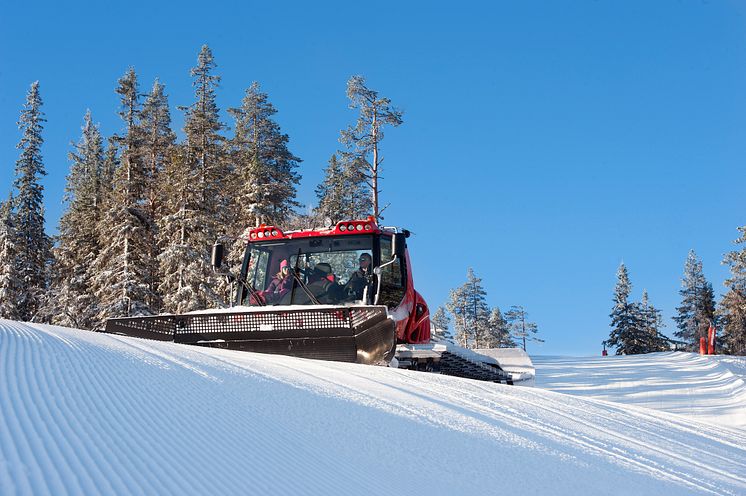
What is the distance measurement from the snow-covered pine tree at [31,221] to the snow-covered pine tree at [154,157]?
5.58m

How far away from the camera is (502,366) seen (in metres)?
12.6

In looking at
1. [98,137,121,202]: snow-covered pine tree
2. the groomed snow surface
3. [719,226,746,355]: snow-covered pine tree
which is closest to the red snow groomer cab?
the groomed snow surface

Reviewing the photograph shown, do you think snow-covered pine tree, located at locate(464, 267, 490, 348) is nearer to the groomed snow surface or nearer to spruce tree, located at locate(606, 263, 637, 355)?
spruce tree, located at locate(606, 263, 637, 355)

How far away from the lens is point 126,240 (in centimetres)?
3183

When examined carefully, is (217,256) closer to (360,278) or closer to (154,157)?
(360,278)

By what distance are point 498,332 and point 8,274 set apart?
4015cm

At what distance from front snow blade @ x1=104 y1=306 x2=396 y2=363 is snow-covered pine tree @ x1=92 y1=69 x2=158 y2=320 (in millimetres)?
20514

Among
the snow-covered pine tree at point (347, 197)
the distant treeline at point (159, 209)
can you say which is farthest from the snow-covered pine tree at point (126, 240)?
the snow-covered pine tree at point (347, 197)

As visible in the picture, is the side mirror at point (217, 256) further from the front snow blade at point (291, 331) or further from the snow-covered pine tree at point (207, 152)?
the snow-covered pine tree at point (207, 152)

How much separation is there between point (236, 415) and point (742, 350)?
53992mm

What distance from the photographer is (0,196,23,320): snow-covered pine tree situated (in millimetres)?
32406

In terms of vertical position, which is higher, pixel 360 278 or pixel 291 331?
pixel 360 278

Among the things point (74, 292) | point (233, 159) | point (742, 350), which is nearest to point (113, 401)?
point (74, 292)

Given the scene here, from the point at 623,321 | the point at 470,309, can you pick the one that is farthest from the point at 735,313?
the point at 470,309
